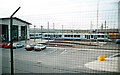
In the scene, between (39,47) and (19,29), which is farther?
(39,47)

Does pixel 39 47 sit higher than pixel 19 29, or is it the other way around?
pixel 19 29

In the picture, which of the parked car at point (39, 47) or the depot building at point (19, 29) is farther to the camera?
the parked car at point (39, 47)

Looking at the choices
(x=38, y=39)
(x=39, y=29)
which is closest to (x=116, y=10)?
(x=39, y=29)

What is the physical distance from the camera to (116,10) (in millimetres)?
1512

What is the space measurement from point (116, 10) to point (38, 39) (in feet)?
5.35

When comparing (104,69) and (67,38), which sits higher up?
(67,38)

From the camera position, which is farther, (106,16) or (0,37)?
(0,37)

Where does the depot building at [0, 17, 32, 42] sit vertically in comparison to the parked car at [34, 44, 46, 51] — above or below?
above

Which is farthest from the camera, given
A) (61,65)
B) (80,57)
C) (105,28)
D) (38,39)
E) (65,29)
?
(61,65)

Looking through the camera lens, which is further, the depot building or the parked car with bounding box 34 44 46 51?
the parked car with bounding box 34 44 46 51

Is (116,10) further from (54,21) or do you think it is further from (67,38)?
(54,21)

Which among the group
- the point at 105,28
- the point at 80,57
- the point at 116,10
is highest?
the point at 116,10

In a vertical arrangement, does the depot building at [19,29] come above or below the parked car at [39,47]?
above

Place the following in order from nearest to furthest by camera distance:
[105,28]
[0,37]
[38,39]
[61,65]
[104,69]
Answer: [105,28], [104,69], [38,39], [61,65], [0,37]
